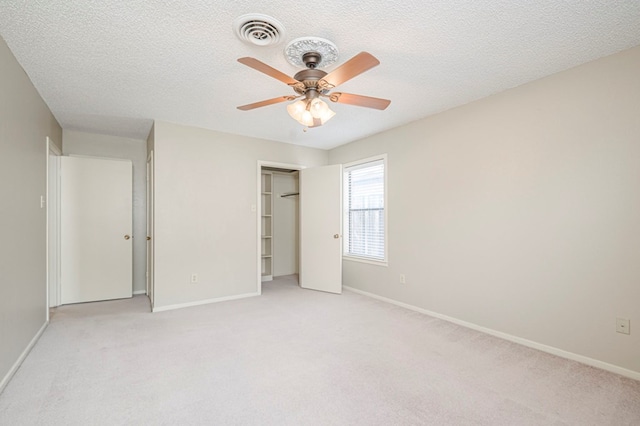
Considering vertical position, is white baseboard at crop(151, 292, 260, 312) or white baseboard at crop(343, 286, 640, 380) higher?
white baseboard at crop(343, 286, 640, 380)

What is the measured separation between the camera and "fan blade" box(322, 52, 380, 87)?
1.74 m

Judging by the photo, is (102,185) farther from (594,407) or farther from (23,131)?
(594,407)

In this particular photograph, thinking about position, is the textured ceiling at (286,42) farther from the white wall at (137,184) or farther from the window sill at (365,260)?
the window sill at (365,260)

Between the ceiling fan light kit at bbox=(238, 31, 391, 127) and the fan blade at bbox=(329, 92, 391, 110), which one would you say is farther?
A: the fan blade at bbox=(329, 92, 391, 110)

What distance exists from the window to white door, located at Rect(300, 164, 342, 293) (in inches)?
14.9

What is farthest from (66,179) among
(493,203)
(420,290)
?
(493,203)

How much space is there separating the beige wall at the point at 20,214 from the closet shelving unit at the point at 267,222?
3.32 meters

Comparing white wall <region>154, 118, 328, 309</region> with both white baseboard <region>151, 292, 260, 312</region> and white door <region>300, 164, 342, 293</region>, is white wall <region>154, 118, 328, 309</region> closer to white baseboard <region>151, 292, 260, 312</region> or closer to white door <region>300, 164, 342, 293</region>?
white baseboard <region>151, 292, 260, 312</region>

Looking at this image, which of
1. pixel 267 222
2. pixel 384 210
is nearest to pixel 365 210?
pixel 384 210

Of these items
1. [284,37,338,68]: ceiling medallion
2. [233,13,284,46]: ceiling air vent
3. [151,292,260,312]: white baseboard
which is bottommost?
[151,292,260,312]: white baseboard

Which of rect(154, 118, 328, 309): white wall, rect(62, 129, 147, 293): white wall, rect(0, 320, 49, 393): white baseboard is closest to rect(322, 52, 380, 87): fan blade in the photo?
rect(154, 118, 328, 309): white wall

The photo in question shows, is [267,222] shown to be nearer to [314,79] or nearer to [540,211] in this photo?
[314,79]

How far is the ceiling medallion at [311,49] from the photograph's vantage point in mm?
2059

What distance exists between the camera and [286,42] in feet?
7.08
